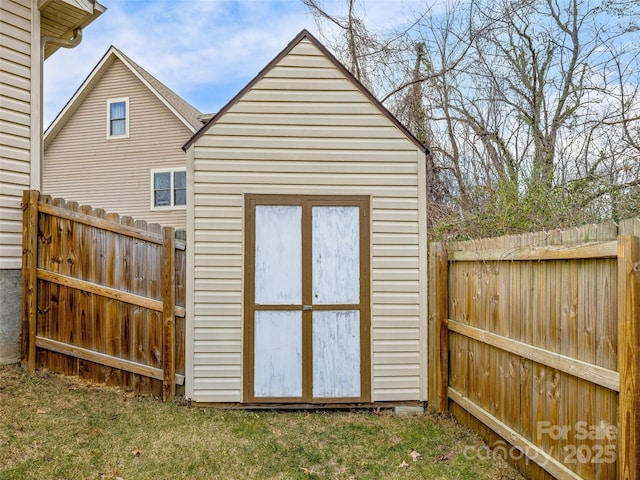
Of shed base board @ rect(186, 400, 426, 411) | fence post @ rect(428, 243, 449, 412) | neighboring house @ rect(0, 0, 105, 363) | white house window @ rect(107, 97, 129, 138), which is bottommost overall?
shed base board @ rect(186, 400, 426, 411)

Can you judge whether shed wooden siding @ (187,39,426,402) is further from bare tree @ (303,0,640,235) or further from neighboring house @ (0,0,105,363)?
neighboring house @ (0,0,105,363)

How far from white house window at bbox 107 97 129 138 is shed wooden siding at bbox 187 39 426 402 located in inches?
390

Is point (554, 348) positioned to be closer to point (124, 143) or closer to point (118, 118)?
point (124, 143)

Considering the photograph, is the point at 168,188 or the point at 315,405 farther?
the point at 168,188

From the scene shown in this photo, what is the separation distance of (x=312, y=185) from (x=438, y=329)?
195cm

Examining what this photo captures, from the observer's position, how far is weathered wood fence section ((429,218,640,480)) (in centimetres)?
201

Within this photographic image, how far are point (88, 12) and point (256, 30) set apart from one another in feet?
15.8

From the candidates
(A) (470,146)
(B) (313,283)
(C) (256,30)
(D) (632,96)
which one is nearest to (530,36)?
(A) (470,146)

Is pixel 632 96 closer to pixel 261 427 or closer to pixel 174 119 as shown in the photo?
pixel 261 427

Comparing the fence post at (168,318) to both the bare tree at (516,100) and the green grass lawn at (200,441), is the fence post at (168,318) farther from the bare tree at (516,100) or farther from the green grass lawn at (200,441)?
the bare tree at (516,100)

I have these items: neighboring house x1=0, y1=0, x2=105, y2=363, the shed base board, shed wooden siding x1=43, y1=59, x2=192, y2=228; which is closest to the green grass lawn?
the shed base board

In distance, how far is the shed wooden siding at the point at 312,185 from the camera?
4.39m

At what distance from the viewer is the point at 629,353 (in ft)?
6.42

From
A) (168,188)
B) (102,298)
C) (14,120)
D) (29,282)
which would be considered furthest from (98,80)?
(102,298)
